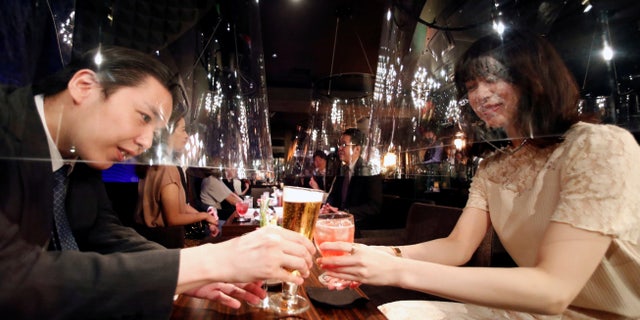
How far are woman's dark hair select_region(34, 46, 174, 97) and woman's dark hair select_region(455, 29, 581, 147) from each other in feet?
2.81

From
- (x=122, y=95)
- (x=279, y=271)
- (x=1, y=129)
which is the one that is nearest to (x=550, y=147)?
(x=279, y=271)

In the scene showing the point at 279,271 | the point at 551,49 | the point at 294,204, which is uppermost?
the point at 551,49

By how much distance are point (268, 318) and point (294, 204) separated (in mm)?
344

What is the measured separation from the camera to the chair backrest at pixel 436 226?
1.82m

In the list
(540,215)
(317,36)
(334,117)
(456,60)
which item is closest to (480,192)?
(540,215)

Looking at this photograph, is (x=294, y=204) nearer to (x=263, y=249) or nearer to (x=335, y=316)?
(x=263, y=249)

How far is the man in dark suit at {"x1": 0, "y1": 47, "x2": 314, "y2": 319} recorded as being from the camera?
358 millimetres

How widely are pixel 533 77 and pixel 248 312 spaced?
118 centimetres

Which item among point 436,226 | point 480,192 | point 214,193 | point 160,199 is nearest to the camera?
point 480,192

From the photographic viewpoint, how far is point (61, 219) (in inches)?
41.2

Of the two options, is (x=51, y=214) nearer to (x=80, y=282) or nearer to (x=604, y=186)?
(x=80, y=282)

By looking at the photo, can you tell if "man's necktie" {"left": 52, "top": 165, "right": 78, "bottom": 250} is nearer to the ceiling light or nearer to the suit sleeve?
the suit sleeve

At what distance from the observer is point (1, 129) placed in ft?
1.06

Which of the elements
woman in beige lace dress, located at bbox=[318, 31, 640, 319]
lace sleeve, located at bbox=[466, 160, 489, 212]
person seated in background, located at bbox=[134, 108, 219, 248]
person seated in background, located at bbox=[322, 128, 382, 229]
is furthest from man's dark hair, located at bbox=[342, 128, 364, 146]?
woman in beige lace dress, located at bbox=[318, 31, 640, 319]
